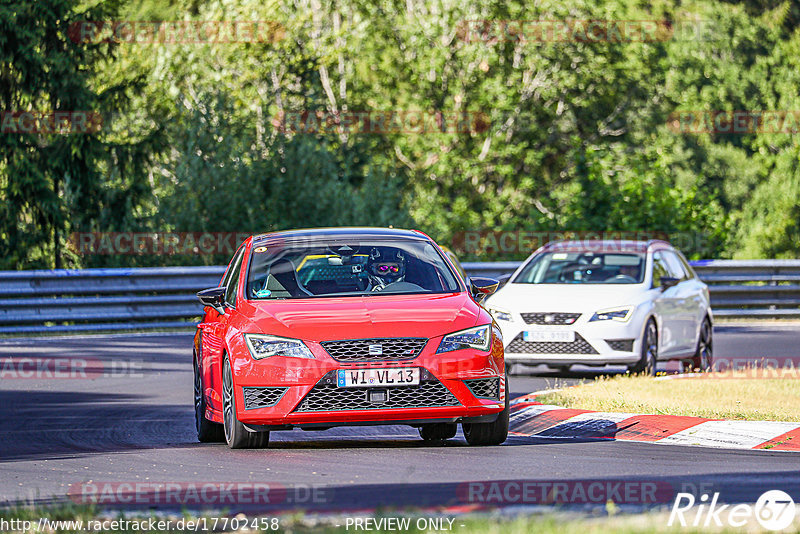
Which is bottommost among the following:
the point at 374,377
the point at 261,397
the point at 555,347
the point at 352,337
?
the point at 555,347

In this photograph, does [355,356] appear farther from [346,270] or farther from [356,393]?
[346,270]

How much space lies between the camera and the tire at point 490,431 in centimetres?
1027

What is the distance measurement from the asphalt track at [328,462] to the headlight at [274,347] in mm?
677

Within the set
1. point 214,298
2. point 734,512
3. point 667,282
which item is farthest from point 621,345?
point 734,512

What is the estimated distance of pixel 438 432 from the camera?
432 inches

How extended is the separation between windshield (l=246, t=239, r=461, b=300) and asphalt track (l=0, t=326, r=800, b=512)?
3.67 feet

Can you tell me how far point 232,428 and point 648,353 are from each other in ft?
24.6

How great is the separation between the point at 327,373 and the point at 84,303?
1378cm

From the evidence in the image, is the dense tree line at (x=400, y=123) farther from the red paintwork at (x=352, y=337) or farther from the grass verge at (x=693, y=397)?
the red paintwork at (x=352, y=337)

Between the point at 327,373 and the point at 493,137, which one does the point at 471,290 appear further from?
the point at 493,137

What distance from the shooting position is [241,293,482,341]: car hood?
9.82m

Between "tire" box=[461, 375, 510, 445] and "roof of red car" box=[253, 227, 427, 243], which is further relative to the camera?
"roof of red car" box=[253, 227, 427, 243]

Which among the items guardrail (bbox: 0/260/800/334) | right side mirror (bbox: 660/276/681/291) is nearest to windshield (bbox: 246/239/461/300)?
right side mirror (bbox: 660/276/681/291)

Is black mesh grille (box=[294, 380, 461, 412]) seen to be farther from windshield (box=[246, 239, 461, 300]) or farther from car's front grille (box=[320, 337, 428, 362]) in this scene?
windshield (box=[246, 239, 461, 300])
